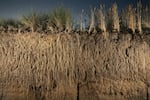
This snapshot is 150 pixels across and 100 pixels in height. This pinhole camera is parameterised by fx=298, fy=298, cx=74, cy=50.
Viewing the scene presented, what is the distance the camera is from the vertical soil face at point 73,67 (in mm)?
5516

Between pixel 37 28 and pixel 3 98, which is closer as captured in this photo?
pixel 3 98

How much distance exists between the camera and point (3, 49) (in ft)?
18.4

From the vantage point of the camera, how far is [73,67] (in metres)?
5.68

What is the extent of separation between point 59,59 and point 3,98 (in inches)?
49.3

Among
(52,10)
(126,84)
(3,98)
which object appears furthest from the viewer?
(52,10)

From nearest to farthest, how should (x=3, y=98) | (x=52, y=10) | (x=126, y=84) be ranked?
(x=3, y=98) < (x=126, y=84) < (x=52, y=10)

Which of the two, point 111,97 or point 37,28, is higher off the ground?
point 37,28

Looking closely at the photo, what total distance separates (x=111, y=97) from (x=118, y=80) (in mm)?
353

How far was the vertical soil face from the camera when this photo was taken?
5.52 metres

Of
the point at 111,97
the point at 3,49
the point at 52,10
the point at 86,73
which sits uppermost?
the point at 52,10

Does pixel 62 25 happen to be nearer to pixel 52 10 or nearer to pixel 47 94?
pixel 52 10

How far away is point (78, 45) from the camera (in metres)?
5.80

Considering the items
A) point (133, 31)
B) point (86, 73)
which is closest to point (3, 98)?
point (86, 73)

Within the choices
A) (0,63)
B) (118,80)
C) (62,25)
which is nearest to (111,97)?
(118,80)
